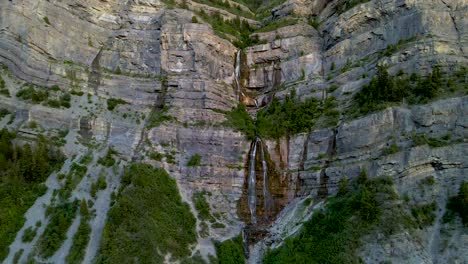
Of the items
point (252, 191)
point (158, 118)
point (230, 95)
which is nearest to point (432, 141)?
point (252, 191)

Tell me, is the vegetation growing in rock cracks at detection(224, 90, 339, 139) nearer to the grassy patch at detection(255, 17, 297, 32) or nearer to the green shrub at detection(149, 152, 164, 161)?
the green shrub at detection(149, 152, 164, 161)

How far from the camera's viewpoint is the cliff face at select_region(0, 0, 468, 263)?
32281mm

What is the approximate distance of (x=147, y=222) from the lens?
32.8 metres

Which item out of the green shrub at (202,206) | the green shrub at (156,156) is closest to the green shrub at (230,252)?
the green shrub at (202,206)

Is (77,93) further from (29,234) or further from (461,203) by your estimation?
(461,203)

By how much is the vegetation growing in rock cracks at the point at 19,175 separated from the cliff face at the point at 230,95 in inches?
46.7

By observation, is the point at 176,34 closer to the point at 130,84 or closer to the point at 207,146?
the point at 130,84

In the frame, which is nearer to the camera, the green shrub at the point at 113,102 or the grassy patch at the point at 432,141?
the grassy patch at the point at 432,141

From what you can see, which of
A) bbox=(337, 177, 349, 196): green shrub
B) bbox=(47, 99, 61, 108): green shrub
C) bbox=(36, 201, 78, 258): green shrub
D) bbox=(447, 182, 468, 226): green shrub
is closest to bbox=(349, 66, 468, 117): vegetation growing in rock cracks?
bbox=(337, 177, 349, 196): green shrub

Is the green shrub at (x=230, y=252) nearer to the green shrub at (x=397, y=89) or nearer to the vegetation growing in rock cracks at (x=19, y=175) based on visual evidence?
the vegetation growing in rock cracks at (x=19, y=175)

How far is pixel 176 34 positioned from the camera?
47.3 m

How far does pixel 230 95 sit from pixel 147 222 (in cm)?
1865

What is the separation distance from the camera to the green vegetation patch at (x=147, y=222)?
3061 centimetres

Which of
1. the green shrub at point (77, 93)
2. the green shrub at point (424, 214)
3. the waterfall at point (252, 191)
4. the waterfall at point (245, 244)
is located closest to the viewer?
the green shrub at point (424, 214)
